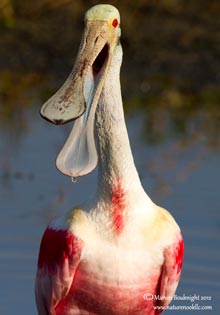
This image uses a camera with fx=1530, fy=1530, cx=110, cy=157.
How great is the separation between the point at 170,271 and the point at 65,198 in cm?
328

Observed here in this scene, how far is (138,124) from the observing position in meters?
12.9

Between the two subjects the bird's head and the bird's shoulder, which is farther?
the bird's shoulder

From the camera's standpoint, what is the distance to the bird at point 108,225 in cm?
728

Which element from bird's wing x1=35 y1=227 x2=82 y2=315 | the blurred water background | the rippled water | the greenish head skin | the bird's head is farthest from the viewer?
the blurred water background

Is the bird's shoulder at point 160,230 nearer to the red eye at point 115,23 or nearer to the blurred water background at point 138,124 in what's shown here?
the red eye at point 115,23

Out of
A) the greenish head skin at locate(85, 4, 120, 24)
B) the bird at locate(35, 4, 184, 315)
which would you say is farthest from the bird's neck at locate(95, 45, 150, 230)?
the greenish head skin at locate(85, 4, 120, 24)

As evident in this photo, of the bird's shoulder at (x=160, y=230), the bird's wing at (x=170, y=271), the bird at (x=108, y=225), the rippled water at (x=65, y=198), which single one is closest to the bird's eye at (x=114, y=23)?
the bird at (x=108, y=225)

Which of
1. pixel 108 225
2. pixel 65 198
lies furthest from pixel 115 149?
pixel 65 198

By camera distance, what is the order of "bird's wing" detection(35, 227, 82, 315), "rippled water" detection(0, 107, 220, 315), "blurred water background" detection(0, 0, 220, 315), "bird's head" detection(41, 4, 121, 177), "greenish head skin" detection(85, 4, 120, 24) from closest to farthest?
"bird's head" detection(41, 4, 121, 177) < "greenish head skin" detection(85, 4, 120, 24) < "bird's wing" detection(35, 227, 82, 315) < "rippled water" detection(0, 107, 220, 315) < "blurred water background" detection(0, 0, 220, 315)

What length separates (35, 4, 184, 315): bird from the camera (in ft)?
23.9

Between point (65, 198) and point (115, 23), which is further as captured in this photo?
point (65, 198)

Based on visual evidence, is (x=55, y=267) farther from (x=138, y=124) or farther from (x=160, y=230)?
(x=138, y=124)

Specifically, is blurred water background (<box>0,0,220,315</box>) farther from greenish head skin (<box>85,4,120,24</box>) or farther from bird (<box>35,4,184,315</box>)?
greenish head skin (<box>85,4,120,24</box>)

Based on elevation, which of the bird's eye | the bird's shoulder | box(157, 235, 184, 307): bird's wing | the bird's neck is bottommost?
box(157, 235, 184, 307): bird's wing
